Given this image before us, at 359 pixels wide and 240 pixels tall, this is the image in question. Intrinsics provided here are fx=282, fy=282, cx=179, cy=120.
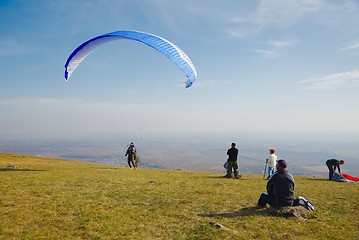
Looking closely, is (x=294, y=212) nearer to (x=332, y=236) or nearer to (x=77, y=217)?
(x=332, y=236)

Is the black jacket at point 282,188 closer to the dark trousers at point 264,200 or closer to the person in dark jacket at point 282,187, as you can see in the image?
the person in dark jacket at point 282,187

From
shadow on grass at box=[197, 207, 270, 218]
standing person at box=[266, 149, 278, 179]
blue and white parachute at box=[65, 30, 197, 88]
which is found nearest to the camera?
shadow on grass at box=[197, 207, 270, 218]

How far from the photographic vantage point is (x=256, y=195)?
16344mm

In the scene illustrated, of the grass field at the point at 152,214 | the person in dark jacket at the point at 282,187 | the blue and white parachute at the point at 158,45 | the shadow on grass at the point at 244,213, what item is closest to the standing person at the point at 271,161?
the grass field at the point at 152,214

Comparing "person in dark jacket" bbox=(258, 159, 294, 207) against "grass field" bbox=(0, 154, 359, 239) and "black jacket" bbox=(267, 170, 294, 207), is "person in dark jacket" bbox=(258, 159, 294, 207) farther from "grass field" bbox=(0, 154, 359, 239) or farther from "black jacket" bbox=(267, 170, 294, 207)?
"grass field" bbox=(0, 154, 359, 239)

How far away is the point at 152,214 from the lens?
11828mm

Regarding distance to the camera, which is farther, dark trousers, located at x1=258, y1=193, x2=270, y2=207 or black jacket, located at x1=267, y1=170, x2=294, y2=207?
dark trousers, located at x1=258, y1=193, x2=270, y2=207

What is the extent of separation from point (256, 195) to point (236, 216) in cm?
494

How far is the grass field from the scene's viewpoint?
9648 mm

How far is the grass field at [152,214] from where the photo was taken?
965cm

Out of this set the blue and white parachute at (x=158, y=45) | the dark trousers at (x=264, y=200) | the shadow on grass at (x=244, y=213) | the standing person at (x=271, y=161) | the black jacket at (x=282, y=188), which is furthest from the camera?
the standing person at (x=271, y=161)

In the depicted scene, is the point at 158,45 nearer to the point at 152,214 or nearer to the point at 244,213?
the point at 152,214

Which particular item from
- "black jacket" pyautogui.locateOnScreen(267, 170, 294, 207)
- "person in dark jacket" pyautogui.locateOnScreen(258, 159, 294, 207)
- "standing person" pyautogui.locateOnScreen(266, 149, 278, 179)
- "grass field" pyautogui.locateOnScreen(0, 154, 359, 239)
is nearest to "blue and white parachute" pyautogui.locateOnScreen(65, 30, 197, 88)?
"grass field" pyautogui.locateOnScreen(0, 154, 359, 239)

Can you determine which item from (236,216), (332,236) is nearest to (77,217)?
(236,216)
